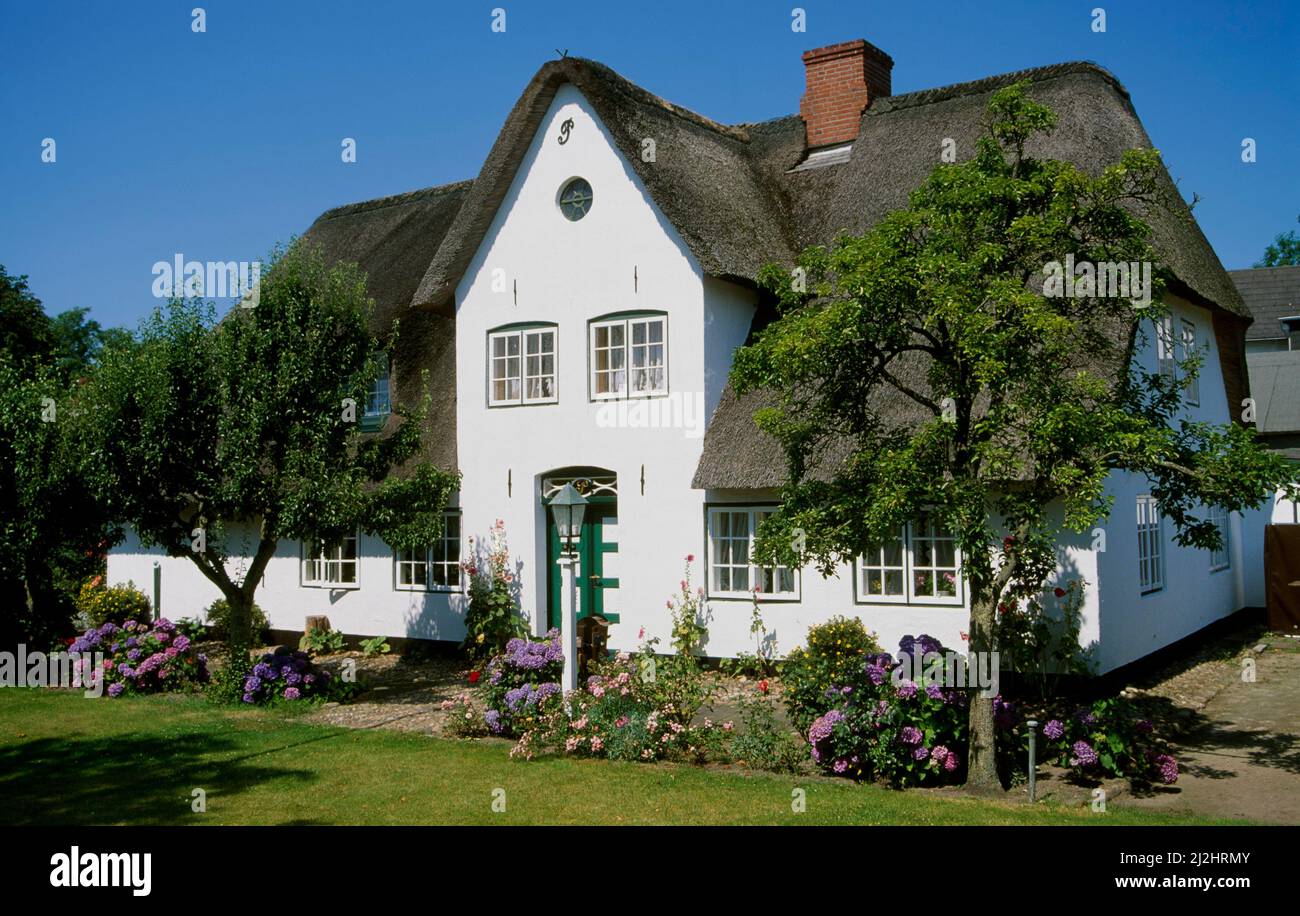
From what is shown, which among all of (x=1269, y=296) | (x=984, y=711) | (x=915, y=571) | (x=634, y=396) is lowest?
(x=984, y=711)

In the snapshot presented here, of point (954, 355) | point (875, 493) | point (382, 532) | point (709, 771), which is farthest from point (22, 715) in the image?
point (954, 355)

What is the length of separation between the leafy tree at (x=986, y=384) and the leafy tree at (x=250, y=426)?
553 centimetres

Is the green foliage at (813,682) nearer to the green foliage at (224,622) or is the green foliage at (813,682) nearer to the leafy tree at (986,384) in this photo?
the leafy tree at (986,384)

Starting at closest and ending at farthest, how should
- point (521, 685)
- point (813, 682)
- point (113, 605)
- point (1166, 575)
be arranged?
point (813, 682), point (521, 685), point (1166, 575), point (113, 605)

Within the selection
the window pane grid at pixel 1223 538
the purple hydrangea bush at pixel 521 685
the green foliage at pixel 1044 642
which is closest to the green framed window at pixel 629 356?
the purple hydrangea bush at pixel 521 685

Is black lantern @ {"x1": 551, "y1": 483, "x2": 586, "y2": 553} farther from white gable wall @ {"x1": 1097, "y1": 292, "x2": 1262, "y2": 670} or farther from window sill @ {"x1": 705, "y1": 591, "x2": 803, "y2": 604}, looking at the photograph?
white gable wall @ {"x1": 1097, "y1": 292, "x2": 1262, "y2": 670}

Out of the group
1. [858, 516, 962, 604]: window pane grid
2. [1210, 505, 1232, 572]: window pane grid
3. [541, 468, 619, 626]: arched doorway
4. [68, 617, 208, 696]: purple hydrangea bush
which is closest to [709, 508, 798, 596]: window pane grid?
[858, 516, 962, 604]: window pane grid

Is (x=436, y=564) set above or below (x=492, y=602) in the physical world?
above

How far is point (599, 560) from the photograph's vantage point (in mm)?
15141

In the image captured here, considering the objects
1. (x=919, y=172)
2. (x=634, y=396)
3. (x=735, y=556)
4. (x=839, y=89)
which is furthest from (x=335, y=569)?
(x=839, y=89)

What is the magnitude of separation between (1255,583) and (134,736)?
17.2 m

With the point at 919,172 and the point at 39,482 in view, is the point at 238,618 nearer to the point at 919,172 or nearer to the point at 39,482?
the point at 39,482

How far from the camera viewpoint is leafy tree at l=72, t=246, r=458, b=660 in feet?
39.7

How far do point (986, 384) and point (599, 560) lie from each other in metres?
8.15
